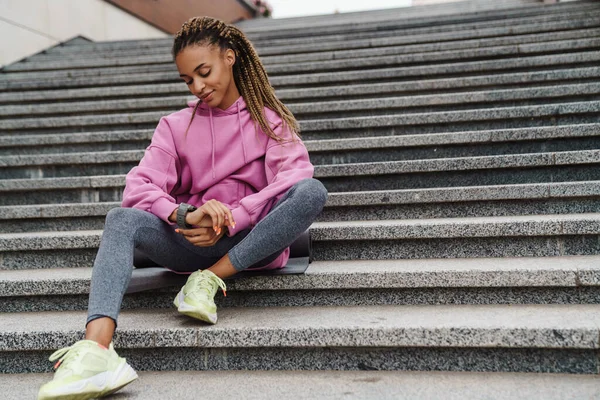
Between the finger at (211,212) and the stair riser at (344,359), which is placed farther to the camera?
the finger at (211,212)

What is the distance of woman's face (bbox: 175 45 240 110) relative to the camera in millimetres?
2076

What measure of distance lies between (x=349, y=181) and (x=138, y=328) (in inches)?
63.2

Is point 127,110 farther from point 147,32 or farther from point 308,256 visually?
point 147,32

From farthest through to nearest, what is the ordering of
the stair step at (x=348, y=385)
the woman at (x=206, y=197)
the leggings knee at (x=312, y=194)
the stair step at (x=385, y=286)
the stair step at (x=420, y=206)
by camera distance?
the stair step at (x=420, y=206), the stair step at (x=385, y=286), the leggings knee at (x=312, y=194), the woman at (x=206, y=197), the stair step at (x=348, y=385)

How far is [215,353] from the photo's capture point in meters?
1.95

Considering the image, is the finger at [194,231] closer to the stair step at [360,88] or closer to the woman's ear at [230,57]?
the woman's ear at [230,57]

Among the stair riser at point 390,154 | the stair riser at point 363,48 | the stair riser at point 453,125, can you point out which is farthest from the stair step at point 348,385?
the stair riser at point 363,48

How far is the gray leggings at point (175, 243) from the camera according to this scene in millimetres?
1772

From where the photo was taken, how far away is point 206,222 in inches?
76.6

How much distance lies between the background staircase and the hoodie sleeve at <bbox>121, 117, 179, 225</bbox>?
45 centimetres

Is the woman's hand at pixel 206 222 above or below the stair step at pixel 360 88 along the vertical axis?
below

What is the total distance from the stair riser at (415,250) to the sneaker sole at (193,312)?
0.78 metres

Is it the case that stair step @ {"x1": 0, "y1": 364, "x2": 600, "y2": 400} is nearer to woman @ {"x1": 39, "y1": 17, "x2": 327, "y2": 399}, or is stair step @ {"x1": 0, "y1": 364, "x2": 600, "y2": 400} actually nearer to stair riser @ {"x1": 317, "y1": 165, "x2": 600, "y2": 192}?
woman @ {"x1": 39, "y1": 17, "x2": 327, "y2": 399}

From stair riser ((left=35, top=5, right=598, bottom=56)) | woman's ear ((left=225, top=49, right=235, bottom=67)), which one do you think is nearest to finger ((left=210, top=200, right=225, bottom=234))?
woman's ear ((left=225, top=49, right=235, bottom=67))
